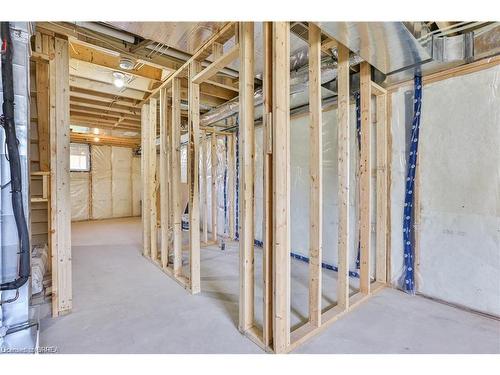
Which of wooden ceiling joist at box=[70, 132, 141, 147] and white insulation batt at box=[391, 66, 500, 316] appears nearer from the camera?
white insulation batt at box=[391, 66, 500, 316]

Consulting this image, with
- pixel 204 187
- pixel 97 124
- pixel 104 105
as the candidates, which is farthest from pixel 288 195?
pixel 97 124

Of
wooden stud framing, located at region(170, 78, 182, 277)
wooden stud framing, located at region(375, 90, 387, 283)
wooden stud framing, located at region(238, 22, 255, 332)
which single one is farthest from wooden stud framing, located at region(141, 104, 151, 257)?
wooden stud framing, located at region(375, 90, 387, 283)

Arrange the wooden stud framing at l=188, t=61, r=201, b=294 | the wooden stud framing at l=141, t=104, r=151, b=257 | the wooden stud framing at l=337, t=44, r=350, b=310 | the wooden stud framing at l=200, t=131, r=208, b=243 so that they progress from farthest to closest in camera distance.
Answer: the wooden stud framing at l=200, t=131, r=208, b=243
the wooden stud framing at l=141, t=104, r=151, b=257
the wooden stud framing at l=188, t=61, r=201, b=294
the wooden stud framing at l=337, t=44, r=350, b=310

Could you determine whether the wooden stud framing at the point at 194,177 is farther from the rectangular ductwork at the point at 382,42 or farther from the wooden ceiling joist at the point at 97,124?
the wooden ceiling joist at the point at 97,124

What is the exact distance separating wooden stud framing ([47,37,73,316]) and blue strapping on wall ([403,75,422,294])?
324 cm

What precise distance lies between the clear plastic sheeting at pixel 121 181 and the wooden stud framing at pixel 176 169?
227 inches

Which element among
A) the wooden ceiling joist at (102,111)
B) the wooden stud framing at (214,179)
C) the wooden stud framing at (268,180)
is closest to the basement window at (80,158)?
the wooden ceiling joist at (102,111)

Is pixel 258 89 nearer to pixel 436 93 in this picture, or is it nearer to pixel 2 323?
pixel 436 93

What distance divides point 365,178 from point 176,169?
2080mm

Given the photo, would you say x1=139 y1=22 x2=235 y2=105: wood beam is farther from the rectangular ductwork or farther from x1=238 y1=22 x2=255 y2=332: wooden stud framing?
the rectangular ductwork

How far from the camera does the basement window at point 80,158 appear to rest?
281 inches

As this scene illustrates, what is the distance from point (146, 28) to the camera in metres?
1.92

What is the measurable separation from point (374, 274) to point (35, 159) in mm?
3733

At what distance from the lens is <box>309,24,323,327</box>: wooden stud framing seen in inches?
74.2
